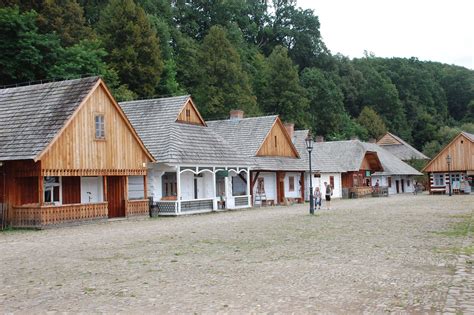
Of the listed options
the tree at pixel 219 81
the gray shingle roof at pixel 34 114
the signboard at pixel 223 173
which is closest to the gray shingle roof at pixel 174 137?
the signboard at pixel 223 173

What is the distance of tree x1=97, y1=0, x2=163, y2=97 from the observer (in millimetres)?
54406

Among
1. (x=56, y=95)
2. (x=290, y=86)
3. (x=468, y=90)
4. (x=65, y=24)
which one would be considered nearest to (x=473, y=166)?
(x=290, y=86)

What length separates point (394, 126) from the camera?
102m

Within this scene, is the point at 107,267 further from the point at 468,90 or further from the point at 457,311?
the point at 468,90

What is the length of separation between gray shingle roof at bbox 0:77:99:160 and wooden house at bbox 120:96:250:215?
20.9 ft

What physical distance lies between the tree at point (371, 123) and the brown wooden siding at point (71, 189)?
74228 millimetres

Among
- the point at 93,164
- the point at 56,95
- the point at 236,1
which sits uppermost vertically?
the point at 236,1

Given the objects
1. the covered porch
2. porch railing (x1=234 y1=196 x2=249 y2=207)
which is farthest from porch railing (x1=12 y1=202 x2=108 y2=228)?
porch railing (x1=234 y1=196 x2=249 y2=207)

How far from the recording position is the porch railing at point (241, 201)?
36562 millimetres

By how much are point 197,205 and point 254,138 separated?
11.2 m

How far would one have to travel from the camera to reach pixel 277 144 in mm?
43844

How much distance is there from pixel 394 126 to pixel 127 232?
88042mm

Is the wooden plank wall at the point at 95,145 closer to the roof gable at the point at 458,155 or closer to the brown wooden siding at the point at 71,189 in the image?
the brown wooden siding at the point at 71,189

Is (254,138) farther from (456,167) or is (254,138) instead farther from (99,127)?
(456,167)
